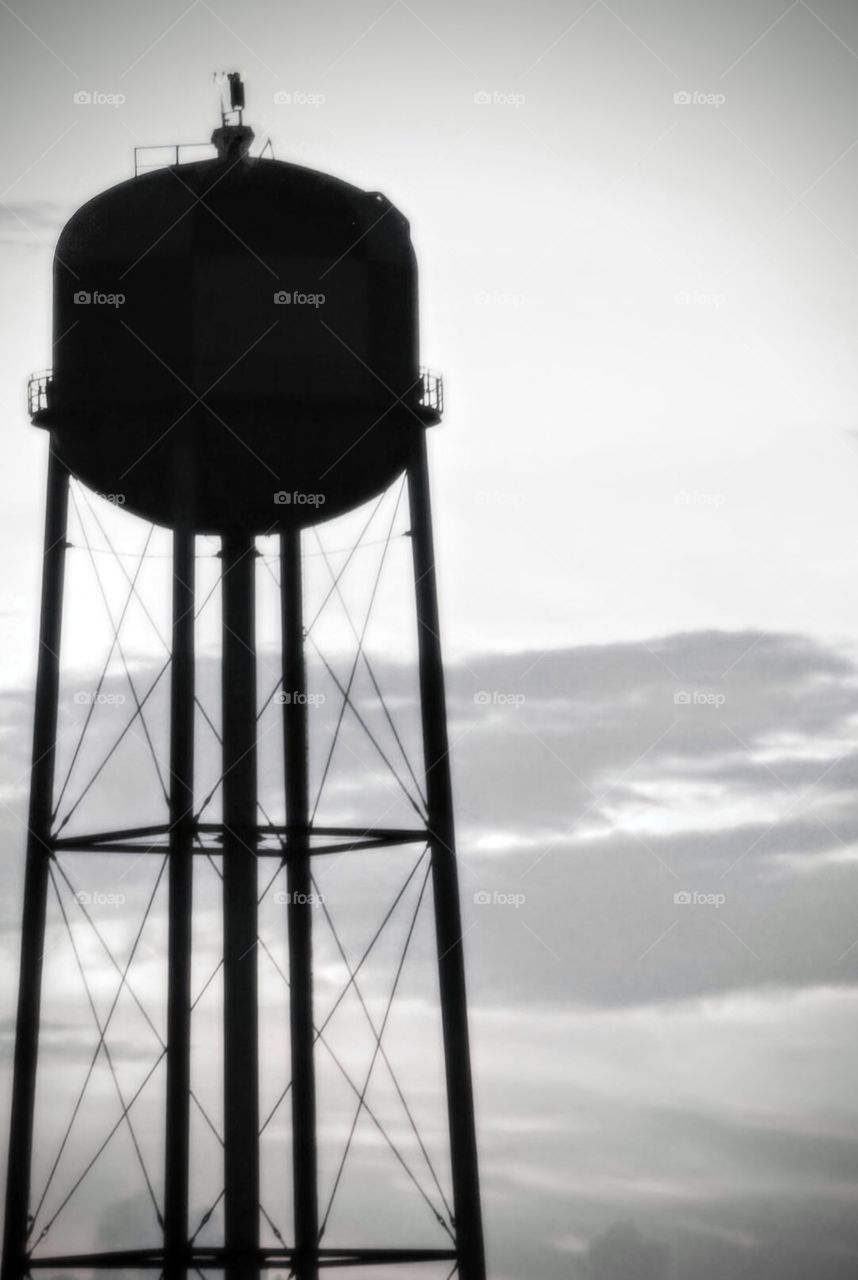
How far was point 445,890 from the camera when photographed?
1639 cm

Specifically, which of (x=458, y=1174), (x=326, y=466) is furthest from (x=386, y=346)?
(x=458, y=1174)

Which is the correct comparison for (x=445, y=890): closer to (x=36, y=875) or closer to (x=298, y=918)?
(x=298, y=918)

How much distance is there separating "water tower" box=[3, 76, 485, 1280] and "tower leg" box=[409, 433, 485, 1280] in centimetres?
2

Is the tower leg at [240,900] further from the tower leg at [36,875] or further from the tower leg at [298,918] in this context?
the tower leg at [36,875]

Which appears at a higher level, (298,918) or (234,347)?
(234,347)

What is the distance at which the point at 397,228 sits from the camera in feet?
56.9

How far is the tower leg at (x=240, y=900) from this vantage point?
17.0 meters

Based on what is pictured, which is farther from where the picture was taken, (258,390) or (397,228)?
(397,228)

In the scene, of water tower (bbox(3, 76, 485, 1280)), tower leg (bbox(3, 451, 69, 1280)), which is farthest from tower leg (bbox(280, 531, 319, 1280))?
tower leg (bbox(3, 451, 69, 1280))

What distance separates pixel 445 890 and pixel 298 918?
5.37 feet

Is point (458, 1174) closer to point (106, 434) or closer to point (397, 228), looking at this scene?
point (106, 434)

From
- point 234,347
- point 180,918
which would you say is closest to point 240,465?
point 234,347

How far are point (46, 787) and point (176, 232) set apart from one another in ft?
14.8

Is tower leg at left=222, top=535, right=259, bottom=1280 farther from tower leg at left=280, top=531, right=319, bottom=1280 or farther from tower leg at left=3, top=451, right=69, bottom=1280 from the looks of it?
tower leg at left=3, top=451, right=69, bottom=1280
